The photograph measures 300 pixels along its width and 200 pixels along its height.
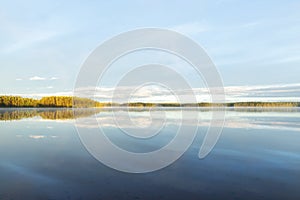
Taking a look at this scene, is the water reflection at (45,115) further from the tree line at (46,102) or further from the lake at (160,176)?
the tree line at (46,102)

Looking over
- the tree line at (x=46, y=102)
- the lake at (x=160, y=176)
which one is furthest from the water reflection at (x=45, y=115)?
the tree line at (x=46, y=102)

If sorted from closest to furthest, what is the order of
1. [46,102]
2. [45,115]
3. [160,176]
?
[160,176]
[45,115]
[46,102]

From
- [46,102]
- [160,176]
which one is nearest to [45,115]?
[160,176]

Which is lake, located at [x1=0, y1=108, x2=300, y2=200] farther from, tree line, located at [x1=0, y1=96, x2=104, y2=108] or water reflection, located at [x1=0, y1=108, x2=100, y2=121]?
tree line, located at [x1=0, y1=96, x2=104, y2=108]

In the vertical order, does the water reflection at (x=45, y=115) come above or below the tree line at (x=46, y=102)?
below

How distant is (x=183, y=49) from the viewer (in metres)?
15.4

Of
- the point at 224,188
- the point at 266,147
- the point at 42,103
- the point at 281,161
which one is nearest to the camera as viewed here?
the point at 224,188

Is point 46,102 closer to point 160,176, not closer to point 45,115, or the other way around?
A: point 45,115

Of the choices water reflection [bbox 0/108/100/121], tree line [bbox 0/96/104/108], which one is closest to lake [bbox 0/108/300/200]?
water reflection [bbox 0/108/100/121]

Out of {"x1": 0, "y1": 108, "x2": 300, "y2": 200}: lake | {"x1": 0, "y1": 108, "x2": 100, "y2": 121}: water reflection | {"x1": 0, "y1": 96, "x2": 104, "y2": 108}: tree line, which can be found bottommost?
{"x1": 0, "y1": 108, "x2": 300, "y2": 200}: lake

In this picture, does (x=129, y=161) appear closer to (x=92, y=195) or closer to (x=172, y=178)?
(x=172, y=178)

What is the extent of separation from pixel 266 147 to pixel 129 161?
26.9 ft

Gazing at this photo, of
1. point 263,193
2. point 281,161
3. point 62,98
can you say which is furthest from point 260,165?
point 62,98

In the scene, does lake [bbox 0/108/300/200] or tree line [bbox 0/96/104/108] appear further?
tree line [bbox 0/96/104/108]
